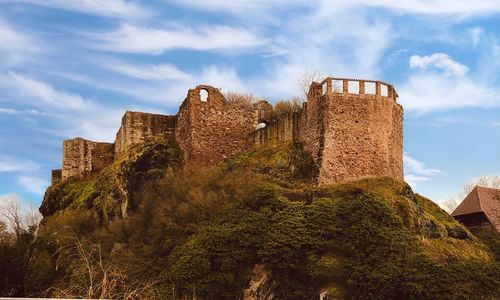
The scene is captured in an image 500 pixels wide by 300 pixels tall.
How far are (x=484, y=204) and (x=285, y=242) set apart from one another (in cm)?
1915

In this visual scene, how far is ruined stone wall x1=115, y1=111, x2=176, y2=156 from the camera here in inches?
1421

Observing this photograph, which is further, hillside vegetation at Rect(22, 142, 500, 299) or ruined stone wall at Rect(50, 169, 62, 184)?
ruined stone wall at Rect(50, 169, 62, 184)

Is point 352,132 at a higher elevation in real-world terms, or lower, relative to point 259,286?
higher

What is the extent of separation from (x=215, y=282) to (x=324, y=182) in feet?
20.6

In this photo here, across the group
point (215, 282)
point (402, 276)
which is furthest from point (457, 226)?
point (215, 282)

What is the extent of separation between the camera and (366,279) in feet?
75.7

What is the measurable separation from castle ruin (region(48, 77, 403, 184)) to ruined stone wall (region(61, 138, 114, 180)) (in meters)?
3.82

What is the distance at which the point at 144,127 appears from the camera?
1428 inches

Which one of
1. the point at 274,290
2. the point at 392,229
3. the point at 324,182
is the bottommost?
the point at 274,290

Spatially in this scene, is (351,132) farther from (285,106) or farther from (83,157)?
(83,157)

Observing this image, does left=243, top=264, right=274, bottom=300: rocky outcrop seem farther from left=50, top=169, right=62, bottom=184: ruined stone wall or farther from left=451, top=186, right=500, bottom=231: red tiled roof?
left=50, top=169, right=62, bottom=184: ruined stone wall

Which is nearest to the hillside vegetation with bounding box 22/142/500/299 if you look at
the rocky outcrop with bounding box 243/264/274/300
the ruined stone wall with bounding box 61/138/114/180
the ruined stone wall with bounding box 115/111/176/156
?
the rocky outcrop with bounding box 243/264/274/300

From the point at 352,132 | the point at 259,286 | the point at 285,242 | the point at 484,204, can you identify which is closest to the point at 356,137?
the point at 352,132

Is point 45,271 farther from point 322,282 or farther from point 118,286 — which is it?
point 322,282
